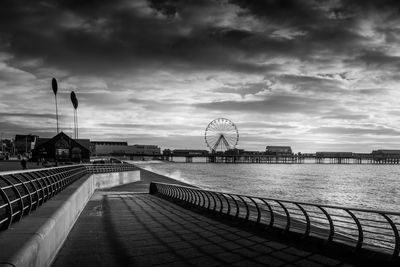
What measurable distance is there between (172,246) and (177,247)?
0.63ft

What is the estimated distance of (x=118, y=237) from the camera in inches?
516

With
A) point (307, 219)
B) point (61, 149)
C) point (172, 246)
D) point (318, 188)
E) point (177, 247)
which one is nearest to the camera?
point (177, 247)

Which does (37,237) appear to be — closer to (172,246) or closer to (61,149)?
(172,246)

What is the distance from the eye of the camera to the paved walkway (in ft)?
32.1

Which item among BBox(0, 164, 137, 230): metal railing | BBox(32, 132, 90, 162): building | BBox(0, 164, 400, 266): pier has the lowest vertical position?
BBox(0, 164, 400, 266): pier

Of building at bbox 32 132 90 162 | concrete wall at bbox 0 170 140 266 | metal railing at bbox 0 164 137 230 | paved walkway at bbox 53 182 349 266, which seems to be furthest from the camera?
building at bbox 32 132 90 162

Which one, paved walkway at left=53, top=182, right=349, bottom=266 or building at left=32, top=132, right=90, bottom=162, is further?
building at left=32, top=132, right=90, bottom=162

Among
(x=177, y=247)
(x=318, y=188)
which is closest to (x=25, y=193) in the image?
(x=177, y=247)

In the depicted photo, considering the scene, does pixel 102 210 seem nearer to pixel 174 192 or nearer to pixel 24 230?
pixel 174 192

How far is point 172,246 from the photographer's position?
1169cm

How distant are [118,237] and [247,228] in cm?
477

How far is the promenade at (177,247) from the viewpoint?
9.80m

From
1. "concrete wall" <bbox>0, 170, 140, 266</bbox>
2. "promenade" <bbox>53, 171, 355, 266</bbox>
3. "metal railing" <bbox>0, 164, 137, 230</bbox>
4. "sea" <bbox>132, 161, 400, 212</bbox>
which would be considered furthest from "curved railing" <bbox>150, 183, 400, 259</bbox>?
"sea" <bbox>132, 161, 400, 212</bbox>

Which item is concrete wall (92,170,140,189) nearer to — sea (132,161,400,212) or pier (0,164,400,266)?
sea (132,161,400,212)
